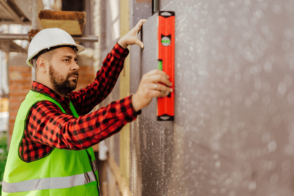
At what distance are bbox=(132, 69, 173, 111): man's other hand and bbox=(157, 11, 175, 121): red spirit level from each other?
0.09 metres

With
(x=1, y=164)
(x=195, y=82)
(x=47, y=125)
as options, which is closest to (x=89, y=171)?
(x=47, y=125)

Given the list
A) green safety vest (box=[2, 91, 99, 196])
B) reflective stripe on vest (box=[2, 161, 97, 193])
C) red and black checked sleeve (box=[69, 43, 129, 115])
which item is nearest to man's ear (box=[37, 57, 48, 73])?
green safety vest (box=[2, 91, 99, 196])

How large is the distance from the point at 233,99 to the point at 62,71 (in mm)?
1096

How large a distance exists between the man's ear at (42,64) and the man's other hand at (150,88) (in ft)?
2.65

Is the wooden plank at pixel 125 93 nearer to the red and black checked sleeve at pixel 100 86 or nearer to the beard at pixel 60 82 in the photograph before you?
the red and black checked sleeve at pixel 100 86

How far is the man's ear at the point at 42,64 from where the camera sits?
1411 mm

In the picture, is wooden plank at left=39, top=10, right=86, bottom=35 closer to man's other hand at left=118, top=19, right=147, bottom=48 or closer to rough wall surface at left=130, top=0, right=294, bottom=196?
man's other hand at left=118, top=19, right=147, bottom=48

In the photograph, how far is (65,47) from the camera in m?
1.46

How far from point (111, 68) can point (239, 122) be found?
127 cm

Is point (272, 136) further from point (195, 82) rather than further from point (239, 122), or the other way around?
point (195, 82)

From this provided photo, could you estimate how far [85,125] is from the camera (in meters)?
0.90


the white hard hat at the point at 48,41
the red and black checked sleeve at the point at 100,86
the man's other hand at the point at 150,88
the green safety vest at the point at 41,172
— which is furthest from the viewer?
the red and black checked sleeve at the point at 100,86

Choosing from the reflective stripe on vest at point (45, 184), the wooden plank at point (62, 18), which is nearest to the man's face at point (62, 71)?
the reflective stripe on vest at point (45, 184)

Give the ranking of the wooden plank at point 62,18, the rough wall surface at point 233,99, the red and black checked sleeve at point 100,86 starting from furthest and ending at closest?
the wooden plank at point 62,18
the red and black checked sleeve at point 100,86
the rough wall surface at point 233,99
